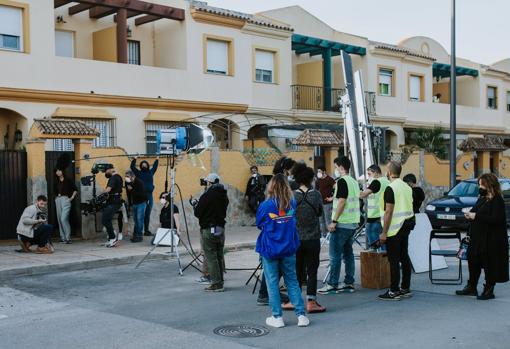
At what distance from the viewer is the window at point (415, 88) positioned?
33031 millimetres

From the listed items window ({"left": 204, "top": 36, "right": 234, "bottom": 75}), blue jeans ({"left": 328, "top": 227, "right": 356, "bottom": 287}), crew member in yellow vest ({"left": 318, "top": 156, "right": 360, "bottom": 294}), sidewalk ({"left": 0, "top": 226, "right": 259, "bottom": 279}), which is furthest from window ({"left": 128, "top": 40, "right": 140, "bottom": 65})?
blue jeans ({"left": 328, "top": 227, "right": 356, "bottom": 287})

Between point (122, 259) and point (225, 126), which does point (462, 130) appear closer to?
point (225, 126)

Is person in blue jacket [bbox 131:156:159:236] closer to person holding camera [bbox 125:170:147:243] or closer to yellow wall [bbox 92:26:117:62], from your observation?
Answer: person holding camera [bbox 125:170:147:243]

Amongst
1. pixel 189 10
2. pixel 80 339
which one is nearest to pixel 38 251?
pixel 80 339

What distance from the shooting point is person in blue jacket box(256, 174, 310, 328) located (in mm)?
7516

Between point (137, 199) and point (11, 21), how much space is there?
716 cm

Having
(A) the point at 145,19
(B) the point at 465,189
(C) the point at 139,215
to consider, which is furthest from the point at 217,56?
(B) the point at 465,189

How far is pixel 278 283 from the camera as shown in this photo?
7.62 metres

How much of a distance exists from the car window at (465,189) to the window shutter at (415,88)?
13673mm

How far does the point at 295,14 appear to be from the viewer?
2828cm

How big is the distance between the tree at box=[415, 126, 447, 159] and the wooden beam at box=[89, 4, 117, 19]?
1633 cm

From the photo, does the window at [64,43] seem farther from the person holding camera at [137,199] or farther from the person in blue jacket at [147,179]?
the person holding camera at [137,199]

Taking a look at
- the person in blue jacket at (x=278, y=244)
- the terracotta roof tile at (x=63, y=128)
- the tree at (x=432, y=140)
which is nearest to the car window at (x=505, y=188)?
the tree at (x=432, y=140)

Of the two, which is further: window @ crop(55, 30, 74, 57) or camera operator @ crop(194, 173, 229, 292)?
window @ crop(55, 30, 74, 57)
